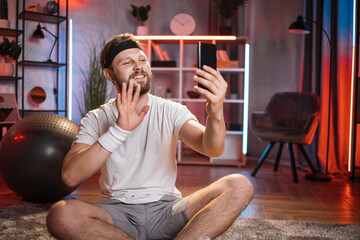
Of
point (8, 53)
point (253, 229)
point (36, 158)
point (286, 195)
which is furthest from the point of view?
point (8, 53)

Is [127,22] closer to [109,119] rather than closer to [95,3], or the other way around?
[95,3]

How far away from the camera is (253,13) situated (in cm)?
523

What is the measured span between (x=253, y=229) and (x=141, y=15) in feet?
11.3

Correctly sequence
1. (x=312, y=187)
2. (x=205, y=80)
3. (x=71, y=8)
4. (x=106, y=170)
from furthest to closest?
(x=71, y=8) → (x=312, y=187) → (x=106, y=170) → (x=205, y=80)

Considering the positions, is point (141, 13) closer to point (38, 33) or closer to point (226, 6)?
point (226, 6)

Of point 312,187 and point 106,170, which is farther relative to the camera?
point 312,187

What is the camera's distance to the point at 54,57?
5047 mm

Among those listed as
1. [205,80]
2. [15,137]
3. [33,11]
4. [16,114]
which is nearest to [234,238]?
[205,80]

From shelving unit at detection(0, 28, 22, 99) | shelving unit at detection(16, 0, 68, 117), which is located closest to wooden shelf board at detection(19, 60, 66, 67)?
shelving unit at detection(16, 0, 68, 117)

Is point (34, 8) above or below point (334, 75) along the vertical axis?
above

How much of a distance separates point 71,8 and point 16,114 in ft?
5.56

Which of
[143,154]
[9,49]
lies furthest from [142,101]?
[9,49]

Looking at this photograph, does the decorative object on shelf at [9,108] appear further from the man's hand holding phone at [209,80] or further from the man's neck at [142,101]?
the man's hand holding phone at [209,80]

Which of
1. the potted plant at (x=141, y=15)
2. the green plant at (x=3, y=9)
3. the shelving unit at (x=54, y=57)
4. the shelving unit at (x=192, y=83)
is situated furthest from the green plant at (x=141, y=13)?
the green plant at (x=3, y=9)
